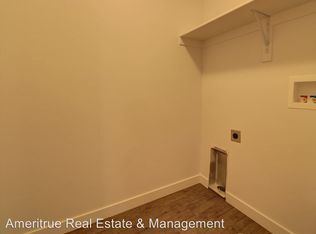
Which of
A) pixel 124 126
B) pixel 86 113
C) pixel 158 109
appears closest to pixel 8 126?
pixel 86 113

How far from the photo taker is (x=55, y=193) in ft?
4.54

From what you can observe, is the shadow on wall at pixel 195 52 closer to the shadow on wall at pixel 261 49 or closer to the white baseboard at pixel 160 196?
the shadow on wall at pixel 261 49

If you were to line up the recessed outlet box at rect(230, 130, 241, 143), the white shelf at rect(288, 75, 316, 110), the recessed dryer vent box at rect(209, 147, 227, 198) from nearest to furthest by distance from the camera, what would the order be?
the white shelf at rect(288, 75, 316, 110)
the recessed outlet box at rect(230, 130, 241, 143)
the recessed dryer vent box at rect(209, 147, 227, 198)

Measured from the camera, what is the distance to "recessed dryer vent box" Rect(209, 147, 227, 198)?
195 cm

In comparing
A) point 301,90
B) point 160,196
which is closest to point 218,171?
point 160,196

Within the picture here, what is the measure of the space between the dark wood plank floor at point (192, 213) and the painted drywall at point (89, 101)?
0.19 meters

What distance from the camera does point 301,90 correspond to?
1.26 meters

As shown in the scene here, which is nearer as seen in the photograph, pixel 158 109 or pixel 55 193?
pixel 55 193

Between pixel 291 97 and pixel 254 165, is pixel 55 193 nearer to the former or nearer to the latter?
pixel 254 165

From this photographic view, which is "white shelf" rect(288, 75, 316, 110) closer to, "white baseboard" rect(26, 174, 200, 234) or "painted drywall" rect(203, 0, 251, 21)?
"painted drywall" rect(203, 0, 251, 21)

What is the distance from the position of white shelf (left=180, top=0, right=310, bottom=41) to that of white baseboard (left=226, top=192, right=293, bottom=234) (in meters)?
1.69

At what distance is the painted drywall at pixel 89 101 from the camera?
3.97 ft

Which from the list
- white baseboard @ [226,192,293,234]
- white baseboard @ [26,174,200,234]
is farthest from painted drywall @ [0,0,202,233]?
white baseboard @ [226,192,293,234]

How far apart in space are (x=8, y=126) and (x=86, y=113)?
52cm
